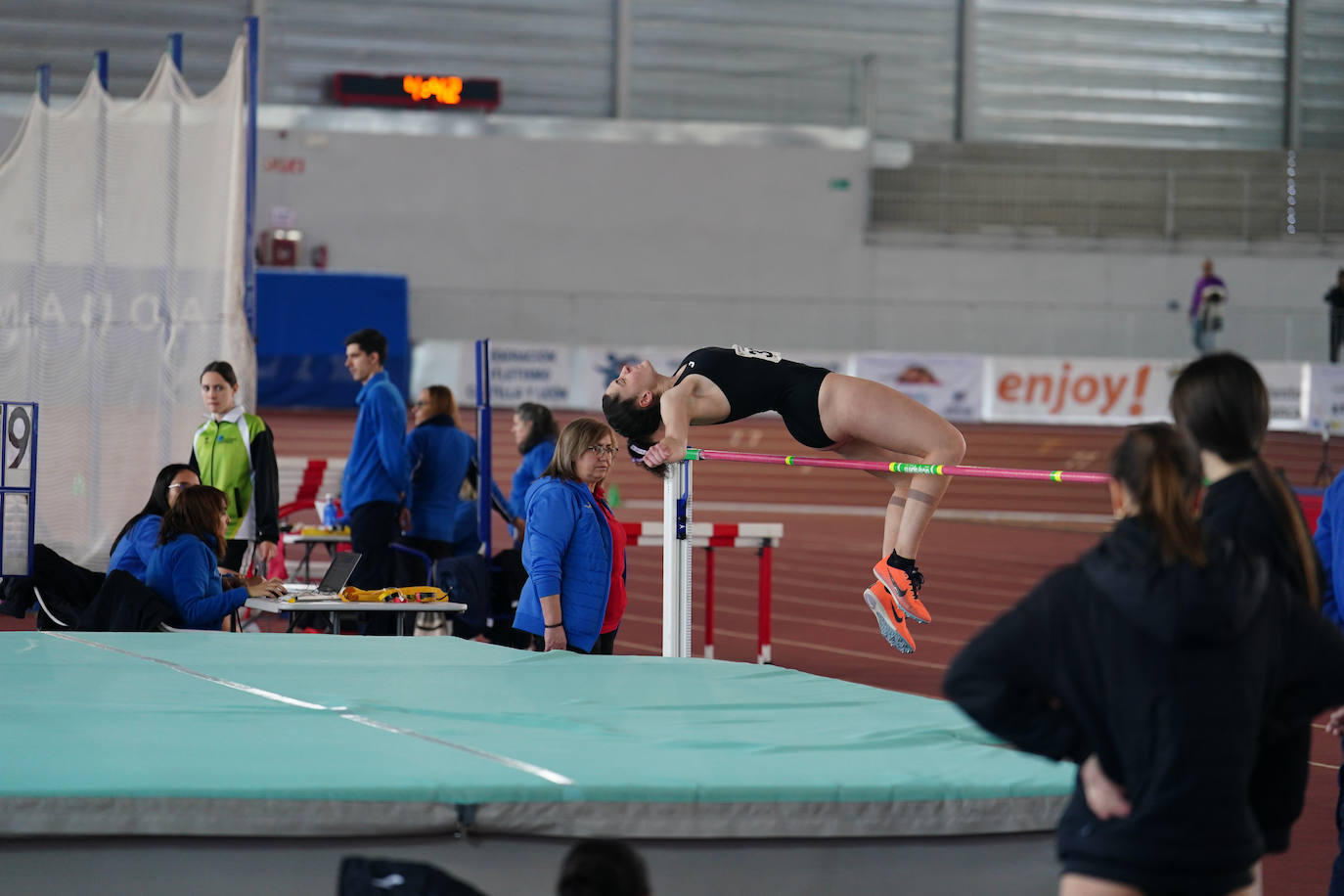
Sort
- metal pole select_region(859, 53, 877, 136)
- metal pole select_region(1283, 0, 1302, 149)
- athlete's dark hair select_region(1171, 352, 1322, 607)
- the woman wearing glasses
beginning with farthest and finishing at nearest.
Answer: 1. metal pole select_region(1283, 0, 1302, 149)
2. metal pole select_region(859, 53, 877, 136)
3. the woman wearing glasses
4. athlete's dark hair select_region(1171, 352, 1322, 607)

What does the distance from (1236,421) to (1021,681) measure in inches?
22.9

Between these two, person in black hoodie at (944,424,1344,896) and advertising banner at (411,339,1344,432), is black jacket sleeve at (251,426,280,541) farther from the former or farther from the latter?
advertising banner at (411,339,1344,432)

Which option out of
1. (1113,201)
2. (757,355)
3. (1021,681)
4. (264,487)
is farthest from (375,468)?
(1113,201)

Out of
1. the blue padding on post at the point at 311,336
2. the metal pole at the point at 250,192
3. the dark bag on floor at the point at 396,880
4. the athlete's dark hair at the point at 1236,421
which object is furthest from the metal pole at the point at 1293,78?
the dark bag on floor at the point at 396,880

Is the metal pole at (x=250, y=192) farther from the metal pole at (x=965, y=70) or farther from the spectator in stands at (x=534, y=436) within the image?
the metal pole at (x=965, y=70)

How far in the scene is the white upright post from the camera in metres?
5.59

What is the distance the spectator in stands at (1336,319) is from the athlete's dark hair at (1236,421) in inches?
815

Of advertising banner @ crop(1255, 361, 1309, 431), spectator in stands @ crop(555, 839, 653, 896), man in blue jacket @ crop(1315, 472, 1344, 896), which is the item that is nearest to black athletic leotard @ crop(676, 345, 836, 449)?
man in blue jacket @ crop(1315, 472, 1344, 896)

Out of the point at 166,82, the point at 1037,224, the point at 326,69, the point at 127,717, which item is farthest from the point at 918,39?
the point at 127,717

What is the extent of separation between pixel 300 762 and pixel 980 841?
Result: 1.62 metres

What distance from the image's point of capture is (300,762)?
3256 millimetres

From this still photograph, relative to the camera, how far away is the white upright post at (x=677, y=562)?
5.59m

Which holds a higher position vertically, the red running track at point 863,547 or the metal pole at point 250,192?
the metal pole at point 250,192

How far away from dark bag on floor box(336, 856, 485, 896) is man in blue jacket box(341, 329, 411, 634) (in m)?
4.53
